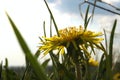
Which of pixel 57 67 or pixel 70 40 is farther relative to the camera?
pixel 70 40

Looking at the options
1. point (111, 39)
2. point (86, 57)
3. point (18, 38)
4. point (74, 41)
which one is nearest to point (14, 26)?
point (18, 38)

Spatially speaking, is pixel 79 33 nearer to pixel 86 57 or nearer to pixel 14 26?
pixel 86 57

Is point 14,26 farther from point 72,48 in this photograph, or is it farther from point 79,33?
point 79,33

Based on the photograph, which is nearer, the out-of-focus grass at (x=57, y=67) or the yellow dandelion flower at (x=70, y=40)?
the out-of-focus grass at (x=57, y=67)

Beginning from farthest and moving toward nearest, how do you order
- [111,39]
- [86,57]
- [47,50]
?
1. [47,50]
2. [86,57]
3. [111,39]

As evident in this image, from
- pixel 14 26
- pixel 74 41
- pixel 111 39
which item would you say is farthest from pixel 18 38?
pixel 74 41

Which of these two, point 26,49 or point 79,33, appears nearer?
point 26,49

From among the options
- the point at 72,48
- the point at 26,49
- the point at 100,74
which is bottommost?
the point at 100,74

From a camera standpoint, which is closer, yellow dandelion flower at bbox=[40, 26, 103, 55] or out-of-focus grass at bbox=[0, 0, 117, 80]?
out-of-focus grass at bbox=[0, 0, 117, 80]

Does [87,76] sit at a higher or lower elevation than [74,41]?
lower

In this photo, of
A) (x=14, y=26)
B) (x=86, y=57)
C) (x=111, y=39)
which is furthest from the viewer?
(x=86, y=57)
